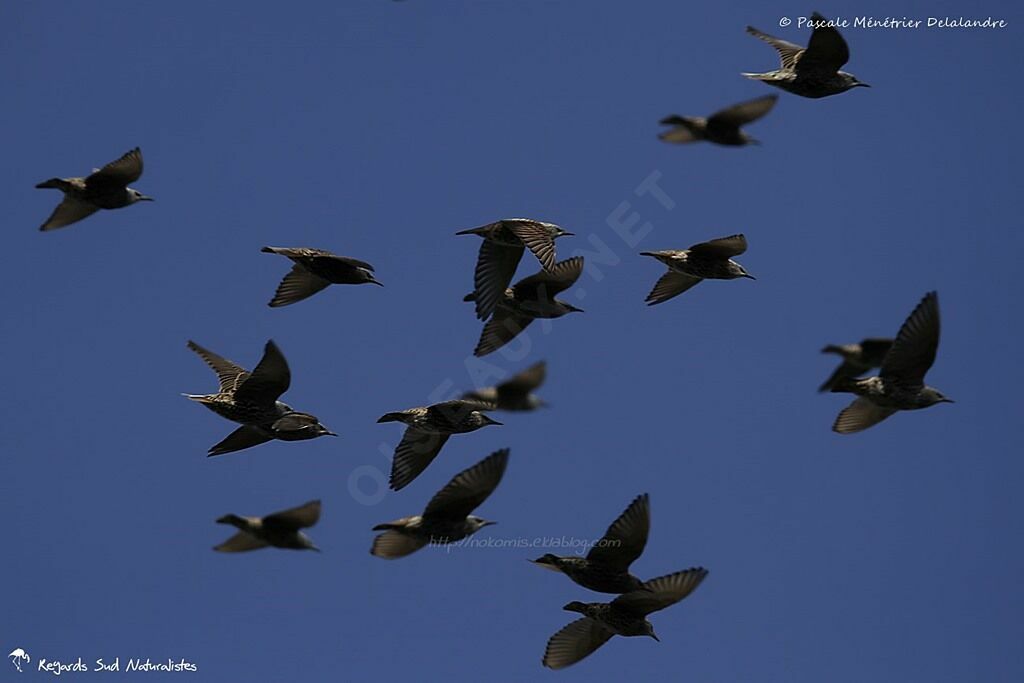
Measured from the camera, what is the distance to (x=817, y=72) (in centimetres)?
1684

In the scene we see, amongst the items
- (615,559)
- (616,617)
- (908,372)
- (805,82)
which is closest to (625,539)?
(615,559)

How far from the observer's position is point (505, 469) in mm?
14680

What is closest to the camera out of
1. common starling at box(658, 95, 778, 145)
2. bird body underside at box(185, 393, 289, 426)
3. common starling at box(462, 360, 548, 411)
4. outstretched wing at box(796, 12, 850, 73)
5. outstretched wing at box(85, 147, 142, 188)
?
common starling at box(462, 360, 548, 411)

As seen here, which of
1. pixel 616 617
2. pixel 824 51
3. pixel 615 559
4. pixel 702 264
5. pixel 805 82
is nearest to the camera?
pixel 615 559

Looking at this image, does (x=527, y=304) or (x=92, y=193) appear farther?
(x=527, y=304)

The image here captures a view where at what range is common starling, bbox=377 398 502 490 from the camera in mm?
16344

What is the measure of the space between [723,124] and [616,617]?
5.45m

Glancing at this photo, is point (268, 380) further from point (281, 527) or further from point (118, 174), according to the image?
point (118, 174)

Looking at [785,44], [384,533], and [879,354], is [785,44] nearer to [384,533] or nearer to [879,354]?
[879,354]

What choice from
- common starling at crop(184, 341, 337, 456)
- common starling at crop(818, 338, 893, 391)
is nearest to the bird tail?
common starling at crop(184, 341, 337, 456)

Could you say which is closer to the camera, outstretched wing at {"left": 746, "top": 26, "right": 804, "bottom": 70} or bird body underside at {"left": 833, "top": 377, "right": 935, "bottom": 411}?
bird body underside at {"left": 833, "top": 377, "right": 935, "bottom": 411}

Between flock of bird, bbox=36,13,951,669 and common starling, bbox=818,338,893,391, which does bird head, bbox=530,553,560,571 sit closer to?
flock of bird, bbox=36,13,951,669

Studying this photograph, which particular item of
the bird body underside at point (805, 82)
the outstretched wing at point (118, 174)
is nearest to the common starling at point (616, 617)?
the bird body underside at point (805, 82)

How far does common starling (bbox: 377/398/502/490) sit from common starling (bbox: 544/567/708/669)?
2564 mm
